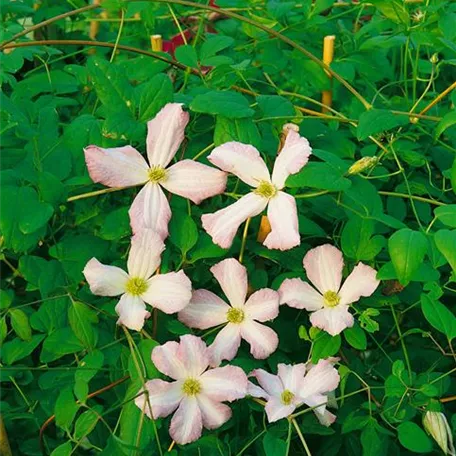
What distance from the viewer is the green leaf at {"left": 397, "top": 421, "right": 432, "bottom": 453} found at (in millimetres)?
1173

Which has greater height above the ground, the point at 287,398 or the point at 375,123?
the point at 375,123

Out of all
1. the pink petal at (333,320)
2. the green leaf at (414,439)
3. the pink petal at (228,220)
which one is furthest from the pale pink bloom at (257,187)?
the green leaf at (414,439)

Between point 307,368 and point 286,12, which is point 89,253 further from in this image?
point 286,12

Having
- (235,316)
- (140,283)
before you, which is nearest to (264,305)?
(235,316)

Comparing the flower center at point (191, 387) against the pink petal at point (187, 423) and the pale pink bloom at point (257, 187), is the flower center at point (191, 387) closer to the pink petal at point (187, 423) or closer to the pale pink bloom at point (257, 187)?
the pink petal at point (187, 423)

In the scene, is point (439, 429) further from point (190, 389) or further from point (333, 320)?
point (190, 389)

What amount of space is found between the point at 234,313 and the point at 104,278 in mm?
152

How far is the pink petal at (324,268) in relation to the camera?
121cm

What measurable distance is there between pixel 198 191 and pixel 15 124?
0.69ft

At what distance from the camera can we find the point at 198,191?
1.19 metres

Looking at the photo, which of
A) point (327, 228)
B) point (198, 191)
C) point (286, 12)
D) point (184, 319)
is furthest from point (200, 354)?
point (286, 12)

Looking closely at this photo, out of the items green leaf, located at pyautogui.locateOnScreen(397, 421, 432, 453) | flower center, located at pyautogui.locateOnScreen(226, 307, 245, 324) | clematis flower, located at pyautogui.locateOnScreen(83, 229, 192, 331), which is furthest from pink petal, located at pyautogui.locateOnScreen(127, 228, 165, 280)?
green leaf, located at pyautogui.locateOnScreen(397, 421, 432, 453)

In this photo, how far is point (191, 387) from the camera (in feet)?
3.87

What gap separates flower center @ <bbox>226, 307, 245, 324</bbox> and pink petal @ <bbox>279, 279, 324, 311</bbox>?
49 millimetres
